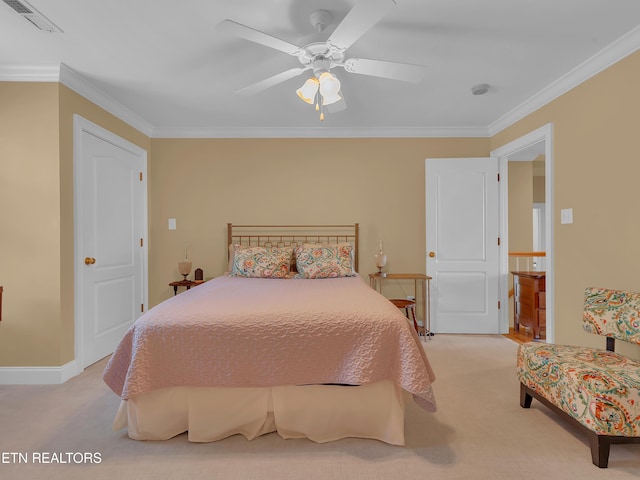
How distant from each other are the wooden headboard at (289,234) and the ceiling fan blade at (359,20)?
2430 mm

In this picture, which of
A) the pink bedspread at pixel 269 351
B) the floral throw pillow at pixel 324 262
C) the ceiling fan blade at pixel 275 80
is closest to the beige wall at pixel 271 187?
the floral throw pillow at pixel 324 262

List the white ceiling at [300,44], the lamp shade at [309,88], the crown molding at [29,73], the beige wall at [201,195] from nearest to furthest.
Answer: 1. the white ceiling at [300,44]
2. the lamp shade at [309,88]
3. the beige wall at [201,195]
4. the crown molding at [29,73]

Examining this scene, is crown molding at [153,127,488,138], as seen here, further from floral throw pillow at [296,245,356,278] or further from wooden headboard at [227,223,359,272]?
floral throw pillow at [296,245,356,278]

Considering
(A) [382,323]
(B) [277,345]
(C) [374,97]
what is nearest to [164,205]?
(C) [374,97]

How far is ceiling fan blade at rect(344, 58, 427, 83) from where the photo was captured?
6.68 feet

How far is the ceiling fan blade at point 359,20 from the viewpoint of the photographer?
1.50 meters

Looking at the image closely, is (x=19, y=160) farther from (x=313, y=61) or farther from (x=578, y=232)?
(x=578, y=232)

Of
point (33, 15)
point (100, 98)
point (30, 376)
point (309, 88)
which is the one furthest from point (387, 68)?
point (30, 376)

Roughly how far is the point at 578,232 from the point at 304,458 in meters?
2.61

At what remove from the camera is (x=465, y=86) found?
3.01m

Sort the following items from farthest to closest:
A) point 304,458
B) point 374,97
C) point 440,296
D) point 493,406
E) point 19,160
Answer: point 440,296
point 374,97
point 19,160
point 493,406
point 304,458

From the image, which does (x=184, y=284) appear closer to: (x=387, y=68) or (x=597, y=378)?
(x=387, y=68)

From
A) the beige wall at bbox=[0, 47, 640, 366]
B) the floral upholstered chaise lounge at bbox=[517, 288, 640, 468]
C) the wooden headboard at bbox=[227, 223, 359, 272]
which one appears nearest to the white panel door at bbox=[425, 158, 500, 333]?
the beige wall at bbox=[0, 47, 640, 366]

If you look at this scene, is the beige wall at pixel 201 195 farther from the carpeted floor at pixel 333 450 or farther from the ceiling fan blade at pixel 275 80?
the ceiling fan blade at pixel 275 80
